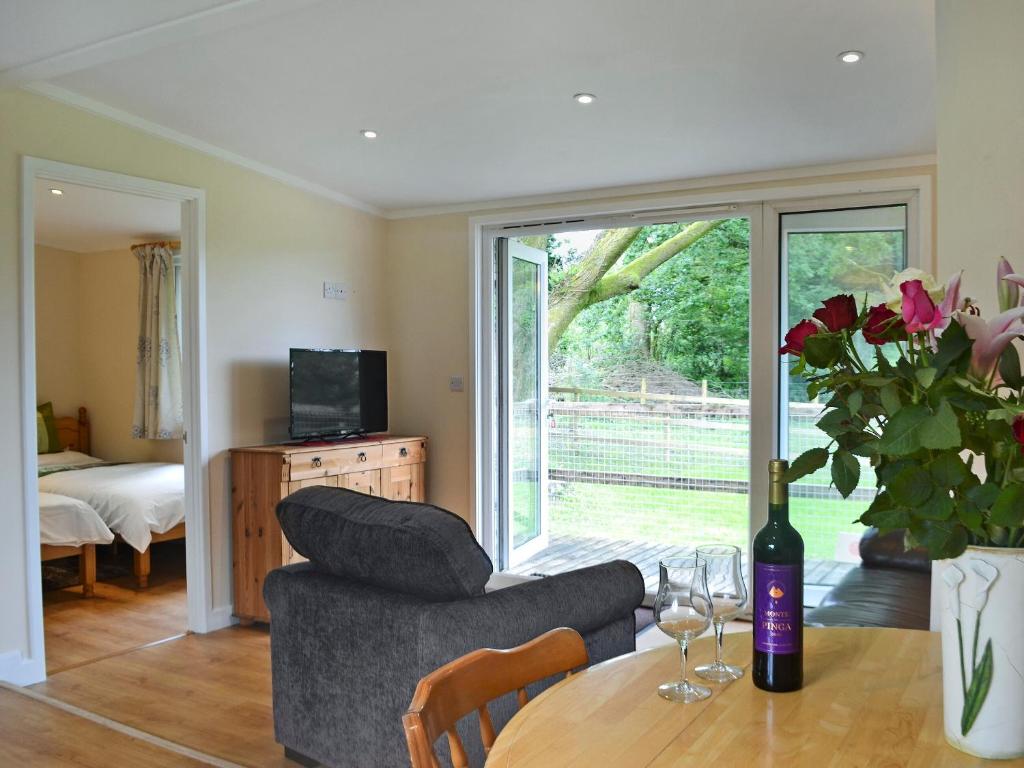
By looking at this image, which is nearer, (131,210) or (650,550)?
(131,210)

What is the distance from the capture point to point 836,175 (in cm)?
432

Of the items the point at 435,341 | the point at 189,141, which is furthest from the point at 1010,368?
the point at 435,341

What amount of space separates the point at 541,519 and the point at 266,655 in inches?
95.4

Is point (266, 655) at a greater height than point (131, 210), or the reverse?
point (131, 210)

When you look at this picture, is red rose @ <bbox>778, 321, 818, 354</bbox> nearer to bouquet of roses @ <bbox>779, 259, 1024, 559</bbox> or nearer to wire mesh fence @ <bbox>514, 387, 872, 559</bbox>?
bouquet of roses @ <bbox>779, 259, 1024, 559</bbox>

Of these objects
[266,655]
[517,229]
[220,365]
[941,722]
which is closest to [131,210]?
[220,365]

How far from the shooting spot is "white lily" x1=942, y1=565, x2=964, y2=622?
3.27 feet

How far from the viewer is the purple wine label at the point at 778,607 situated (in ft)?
3.83

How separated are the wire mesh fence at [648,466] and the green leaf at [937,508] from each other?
6123mm

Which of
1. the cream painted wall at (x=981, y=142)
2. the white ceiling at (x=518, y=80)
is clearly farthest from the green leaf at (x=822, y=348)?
the white ceiling at (x=518, y=80)

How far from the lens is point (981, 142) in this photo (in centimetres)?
188

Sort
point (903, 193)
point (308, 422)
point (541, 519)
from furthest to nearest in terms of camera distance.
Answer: point (541, 519), point (308, 422), point (903, 193)

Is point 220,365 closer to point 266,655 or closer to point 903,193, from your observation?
point 266,655

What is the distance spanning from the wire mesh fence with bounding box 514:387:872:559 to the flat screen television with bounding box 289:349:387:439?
8.08 feet
